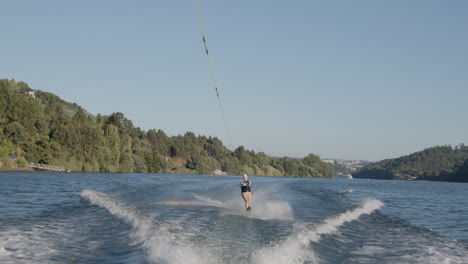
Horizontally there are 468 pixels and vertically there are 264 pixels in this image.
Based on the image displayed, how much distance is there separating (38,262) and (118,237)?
3.07 m

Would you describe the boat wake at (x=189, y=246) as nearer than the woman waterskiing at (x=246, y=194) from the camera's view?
Yes

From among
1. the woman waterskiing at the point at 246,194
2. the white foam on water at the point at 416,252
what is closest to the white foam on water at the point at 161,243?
the white foam on water at the point at 416,252

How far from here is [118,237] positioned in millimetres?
12305

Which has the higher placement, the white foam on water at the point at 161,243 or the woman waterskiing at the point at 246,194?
the woman waterskiing at the point at 246,194

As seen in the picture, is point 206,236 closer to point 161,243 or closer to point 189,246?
point 189,246

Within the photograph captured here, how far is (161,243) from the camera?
37.0ft

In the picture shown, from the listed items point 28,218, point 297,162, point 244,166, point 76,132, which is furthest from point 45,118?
point 297,162

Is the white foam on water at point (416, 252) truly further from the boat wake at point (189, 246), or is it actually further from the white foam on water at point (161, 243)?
the white foam on water at point (161, 243)

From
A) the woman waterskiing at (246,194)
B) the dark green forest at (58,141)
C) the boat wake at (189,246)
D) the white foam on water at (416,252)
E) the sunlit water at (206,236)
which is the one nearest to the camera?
the boat wake at (189,246)

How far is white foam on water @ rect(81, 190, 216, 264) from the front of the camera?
979cm

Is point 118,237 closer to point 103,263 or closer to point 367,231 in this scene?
point 103,263

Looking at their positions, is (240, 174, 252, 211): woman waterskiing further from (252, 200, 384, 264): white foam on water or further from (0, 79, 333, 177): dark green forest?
(0, 79, 333, 177): dark green forest

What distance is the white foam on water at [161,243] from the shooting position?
32.1 feet

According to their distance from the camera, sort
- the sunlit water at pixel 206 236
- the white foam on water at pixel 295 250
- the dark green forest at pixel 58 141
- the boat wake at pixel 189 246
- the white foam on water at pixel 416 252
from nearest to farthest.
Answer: the boat wake at pixel 189 246 → the white foam on water at pixel 295 250 → the sunlit water at pixel 206 236 → the white foam on water at pixel 416 252 → the dark green forest at pixel 58 141
